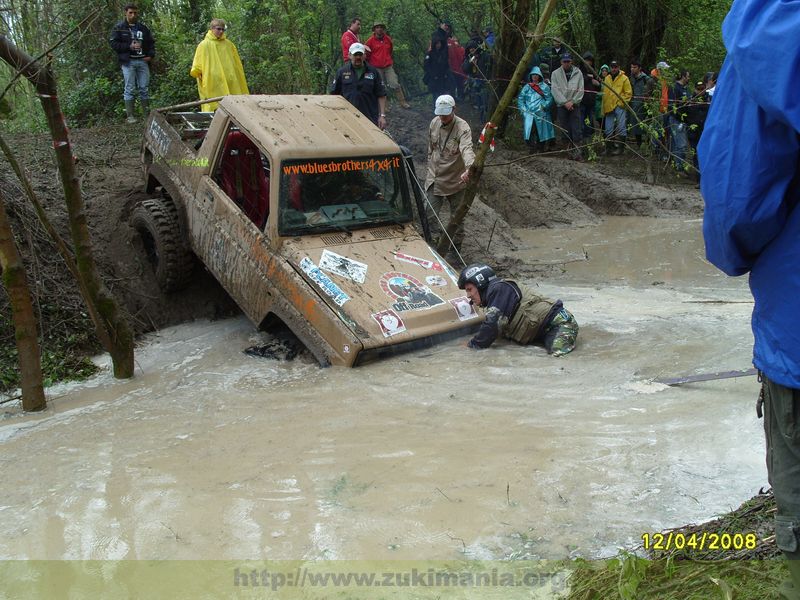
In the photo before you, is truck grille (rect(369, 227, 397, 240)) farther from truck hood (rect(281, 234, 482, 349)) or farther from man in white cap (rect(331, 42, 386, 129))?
man in white cap (rect(331, 42, 386, 129))

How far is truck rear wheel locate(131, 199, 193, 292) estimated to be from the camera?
7.77 m

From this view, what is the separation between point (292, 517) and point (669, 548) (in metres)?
1.70

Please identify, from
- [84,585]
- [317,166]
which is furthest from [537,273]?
[84,585]

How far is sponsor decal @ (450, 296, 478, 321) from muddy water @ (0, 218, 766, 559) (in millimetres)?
261

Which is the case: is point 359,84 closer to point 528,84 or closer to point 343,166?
point 528,84

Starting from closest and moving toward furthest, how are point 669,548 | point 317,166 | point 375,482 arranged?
point 669,548 → point 375,482 → point 317,166

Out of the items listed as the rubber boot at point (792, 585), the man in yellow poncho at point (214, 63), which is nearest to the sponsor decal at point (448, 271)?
the rubber boot at point (792, 585)

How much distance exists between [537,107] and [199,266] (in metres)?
9.32

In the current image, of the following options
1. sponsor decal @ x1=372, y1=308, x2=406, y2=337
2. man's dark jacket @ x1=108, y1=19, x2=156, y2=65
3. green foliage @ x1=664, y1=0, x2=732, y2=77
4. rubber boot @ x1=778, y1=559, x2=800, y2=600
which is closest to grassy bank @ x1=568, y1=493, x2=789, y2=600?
rubber boot @ x1=778, y1=559, x2=800, y2=600

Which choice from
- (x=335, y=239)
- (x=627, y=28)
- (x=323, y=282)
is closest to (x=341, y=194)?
(x=335, y=239)

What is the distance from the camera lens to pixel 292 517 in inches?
150

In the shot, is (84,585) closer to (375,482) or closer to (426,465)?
(375,482)
